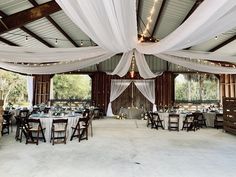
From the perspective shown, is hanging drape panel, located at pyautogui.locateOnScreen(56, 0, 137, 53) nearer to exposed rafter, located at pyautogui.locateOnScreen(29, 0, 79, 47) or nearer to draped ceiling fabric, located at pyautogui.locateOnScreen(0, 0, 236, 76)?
draped ceiling fabric, located at pyautogui.locateOnScreen(0, 0, 236, 76)

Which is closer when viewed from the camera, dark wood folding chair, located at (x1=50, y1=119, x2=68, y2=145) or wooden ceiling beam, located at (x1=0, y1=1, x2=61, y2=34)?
wooden ceiling beam, located at (x1=0, y1=1, x2=61, y2=34)

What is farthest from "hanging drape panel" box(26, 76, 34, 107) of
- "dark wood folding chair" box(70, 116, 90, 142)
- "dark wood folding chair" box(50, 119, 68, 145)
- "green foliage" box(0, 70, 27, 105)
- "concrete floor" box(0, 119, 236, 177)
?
"dark wood folding chair" box(50, 119, 68, 145)

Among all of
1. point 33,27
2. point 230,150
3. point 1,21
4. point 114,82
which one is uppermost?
point 33,27

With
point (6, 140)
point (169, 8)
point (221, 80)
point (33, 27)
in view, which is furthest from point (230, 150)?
point (221, 80)

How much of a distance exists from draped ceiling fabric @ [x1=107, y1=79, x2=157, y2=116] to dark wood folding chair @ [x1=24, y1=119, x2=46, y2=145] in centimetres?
716

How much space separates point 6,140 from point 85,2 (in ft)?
17.1

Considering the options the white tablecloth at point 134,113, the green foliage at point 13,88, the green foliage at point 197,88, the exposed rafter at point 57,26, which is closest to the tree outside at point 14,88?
the green foliage at point 13,88

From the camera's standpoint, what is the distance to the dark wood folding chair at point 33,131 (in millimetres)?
5621

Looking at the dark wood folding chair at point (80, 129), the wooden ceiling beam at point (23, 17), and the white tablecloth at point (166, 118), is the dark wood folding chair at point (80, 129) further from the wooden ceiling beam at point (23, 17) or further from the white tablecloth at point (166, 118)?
the white tablecloth at point (166, 118)

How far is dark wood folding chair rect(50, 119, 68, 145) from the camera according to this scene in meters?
5.66

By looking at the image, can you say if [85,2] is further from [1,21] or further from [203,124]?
[203,124]

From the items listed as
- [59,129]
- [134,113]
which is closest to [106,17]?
[59,129]

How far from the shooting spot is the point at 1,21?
5.10 metres

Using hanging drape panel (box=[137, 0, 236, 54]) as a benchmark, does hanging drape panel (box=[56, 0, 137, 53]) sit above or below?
above
